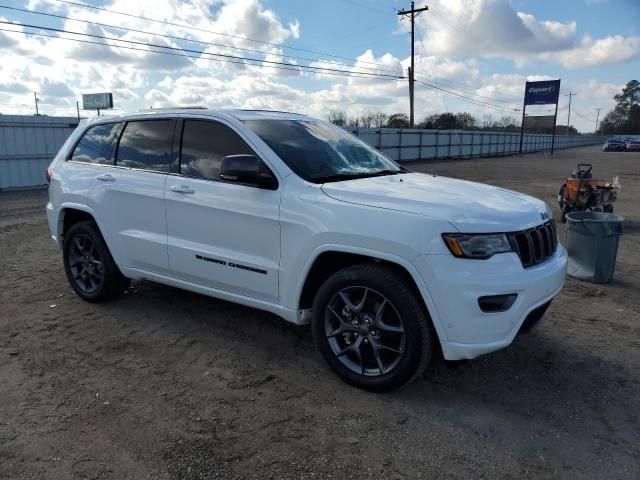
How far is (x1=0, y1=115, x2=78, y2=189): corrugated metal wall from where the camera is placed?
1500cm

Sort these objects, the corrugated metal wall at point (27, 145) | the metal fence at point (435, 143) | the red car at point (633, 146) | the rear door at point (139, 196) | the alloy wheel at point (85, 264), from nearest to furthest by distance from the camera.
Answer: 1. the rear door at point (139, 196)
2. the alloy wheel at point (85, 264)
3. the corrugated metal wall at point (27, 145)
4. the metal fence at point (435, 143)
5. the red car at point (633, 146)

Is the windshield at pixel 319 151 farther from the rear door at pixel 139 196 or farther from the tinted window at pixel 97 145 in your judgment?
the tinted window at pixel 97 145

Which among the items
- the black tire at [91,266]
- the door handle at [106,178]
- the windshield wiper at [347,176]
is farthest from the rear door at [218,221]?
the black tire at [91,266]

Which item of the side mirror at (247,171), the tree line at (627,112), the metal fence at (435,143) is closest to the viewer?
the side mirror at (247,171)

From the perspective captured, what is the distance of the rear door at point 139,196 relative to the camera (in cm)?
425

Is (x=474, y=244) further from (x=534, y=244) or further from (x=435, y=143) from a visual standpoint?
(x=435, y=143)

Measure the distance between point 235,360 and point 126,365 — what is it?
0.80 meters

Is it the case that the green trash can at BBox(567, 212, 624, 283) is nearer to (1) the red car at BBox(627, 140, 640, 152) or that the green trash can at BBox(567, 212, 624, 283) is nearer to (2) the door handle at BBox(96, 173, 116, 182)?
(2) the door handle at BBox(96, 173, 116, 182)

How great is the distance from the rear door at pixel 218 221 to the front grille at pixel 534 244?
61.0 inches

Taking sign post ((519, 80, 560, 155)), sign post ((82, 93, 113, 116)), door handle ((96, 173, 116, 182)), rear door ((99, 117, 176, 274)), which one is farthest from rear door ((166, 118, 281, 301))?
sign post ((519, 80, 560, 155))

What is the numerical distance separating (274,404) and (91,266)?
8.90 ft

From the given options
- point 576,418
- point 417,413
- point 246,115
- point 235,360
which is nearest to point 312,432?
point 417,413

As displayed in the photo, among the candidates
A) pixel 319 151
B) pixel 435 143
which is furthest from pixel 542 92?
pixel 319 151

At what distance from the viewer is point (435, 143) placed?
3366 cm
